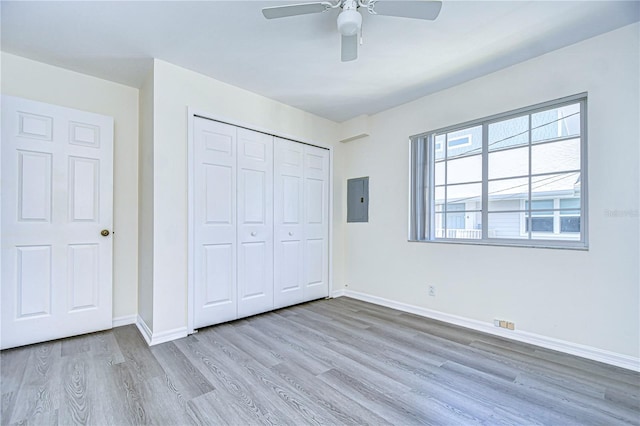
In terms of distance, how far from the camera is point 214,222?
116 inches

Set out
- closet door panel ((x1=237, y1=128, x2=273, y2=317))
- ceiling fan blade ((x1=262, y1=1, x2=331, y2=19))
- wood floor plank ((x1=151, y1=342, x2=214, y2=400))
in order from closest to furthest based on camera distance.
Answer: ceiling fan blade ((x1=262, y1=1, x2=331, y2=19)), wood floor plank ((x1=151, y1=342, x2=214, y2=400)), closet door panel ((x1=237, y1=128, x2=273, y2=317))

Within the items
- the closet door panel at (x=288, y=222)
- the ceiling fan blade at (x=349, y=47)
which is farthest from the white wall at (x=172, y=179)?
the ceiling fan blade at (x=349, y=47)

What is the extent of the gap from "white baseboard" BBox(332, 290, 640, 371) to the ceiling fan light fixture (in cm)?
282

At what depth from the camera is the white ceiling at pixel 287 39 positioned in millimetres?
1955

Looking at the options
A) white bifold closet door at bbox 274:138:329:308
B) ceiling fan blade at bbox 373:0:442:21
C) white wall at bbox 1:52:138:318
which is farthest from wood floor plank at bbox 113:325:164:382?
ceiling fan blade at bbox 373:0:442:21

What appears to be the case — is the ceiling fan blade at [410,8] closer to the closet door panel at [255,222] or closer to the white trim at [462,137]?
the white trim at [462,137]

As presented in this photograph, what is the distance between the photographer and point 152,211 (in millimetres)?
2586

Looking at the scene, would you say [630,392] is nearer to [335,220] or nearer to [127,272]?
[335,220]

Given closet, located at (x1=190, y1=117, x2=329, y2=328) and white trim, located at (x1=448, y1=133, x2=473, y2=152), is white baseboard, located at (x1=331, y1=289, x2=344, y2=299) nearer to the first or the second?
closet, located at (x1=190, y1=117, x2=329, y2=328)

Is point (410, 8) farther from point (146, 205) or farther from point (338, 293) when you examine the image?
point (338, 293)

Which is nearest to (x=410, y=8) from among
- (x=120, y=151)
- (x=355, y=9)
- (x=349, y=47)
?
(x=355, y=9)

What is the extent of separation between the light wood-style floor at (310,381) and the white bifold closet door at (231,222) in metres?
0.40

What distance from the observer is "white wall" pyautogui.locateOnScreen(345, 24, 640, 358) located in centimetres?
210

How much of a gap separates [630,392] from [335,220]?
3.12 meters
